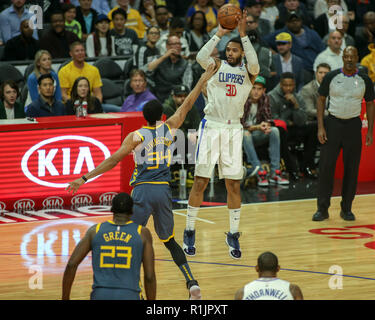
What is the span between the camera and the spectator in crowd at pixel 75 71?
13320mm

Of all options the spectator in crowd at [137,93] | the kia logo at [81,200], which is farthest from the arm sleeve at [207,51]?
the spectator in crowd at [137,93]

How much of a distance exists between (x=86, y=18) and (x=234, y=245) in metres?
7.69

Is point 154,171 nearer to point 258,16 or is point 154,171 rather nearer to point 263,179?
point 263,179

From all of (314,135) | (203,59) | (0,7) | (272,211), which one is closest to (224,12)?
(203,59)

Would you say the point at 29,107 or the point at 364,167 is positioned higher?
the point at 29,107

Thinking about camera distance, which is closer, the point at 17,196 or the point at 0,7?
the point at 17,196

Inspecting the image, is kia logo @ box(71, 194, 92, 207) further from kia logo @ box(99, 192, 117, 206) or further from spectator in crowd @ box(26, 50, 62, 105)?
spectator in crowd @ box(26, 50, 62, 105)

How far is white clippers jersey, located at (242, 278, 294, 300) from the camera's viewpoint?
524 centimetres

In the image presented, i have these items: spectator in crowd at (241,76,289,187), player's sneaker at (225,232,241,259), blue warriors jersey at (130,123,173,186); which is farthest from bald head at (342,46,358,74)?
blue warriors jersey at (130,123,173,186)

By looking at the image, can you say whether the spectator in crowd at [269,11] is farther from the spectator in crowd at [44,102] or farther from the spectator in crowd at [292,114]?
the spectator in crowd at [44,102]

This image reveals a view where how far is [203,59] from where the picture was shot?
8.89m

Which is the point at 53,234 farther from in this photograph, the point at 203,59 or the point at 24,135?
the point at 203,59

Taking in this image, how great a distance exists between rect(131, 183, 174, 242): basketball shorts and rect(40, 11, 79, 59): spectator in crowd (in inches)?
297
